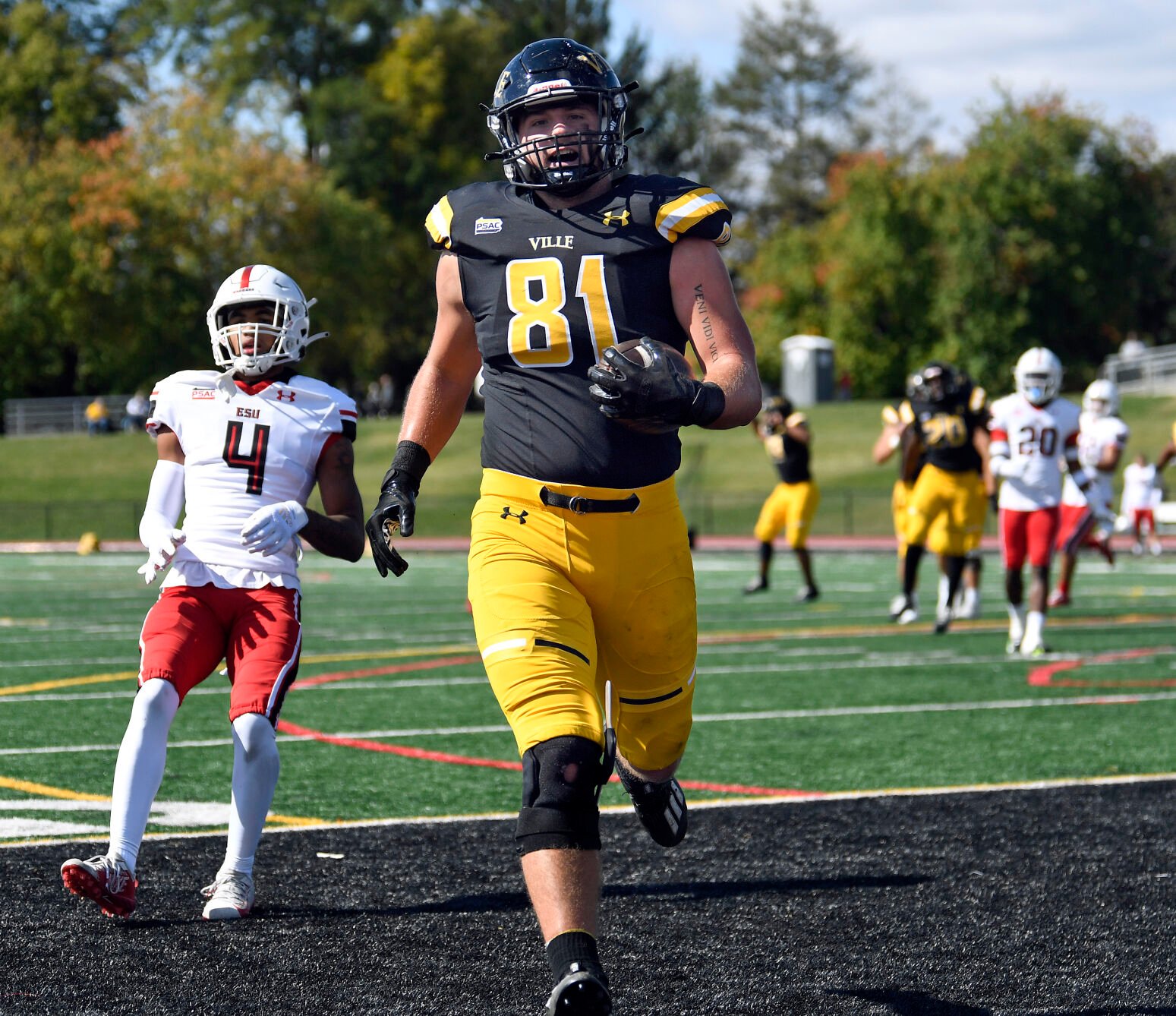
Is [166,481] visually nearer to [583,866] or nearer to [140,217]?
[583,866]

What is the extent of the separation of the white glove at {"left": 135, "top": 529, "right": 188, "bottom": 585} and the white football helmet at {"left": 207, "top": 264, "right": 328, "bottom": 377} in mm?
565

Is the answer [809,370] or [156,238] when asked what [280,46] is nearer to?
[156,238]

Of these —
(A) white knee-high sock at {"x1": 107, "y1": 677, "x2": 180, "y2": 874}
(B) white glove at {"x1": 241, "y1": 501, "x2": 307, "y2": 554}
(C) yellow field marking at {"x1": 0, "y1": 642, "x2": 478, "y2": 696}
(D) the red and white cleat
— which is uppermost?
(B) white glove at {"x1": 241, "y1": 501, "x2": 307, "y2": 554}

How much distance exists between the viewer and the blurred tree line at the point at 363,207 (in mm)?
44188

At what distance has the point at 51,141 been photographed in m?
51.0

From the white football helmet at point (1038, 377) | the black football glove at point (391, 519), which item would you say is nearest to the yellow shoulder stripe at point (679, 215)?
the black football glove at point (391, 519)

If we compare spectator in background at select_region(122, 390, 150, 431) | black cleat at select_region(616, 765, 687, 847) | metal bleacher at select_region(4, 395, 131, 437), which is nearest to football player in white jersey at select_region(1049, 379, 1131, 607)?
black cleat at select_region(616, 765, 687, 847)

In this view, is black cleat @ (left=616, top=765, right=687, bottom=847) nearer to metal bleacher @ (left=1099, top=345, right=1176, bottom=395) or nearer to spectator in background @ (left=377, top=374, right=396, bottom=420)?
metal bleacher @ (left=1099, top=345, right=1176, bottom=395)

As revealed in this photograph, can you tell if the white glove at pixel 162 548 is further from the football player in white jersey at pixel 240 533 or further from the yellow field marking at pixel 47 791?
the yellow field marking at pixel 47 791

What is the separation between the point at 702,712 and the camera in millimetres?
9102

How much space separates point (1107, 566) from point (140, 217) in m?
29.7

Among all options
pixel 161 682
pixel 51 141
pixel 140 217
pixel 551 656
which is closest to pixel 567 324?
pixel 551 656

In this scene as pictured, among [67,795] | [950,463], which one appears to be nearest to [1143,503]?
[950,463]

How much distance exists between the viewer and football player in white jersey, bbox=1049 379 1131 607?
14.8m
